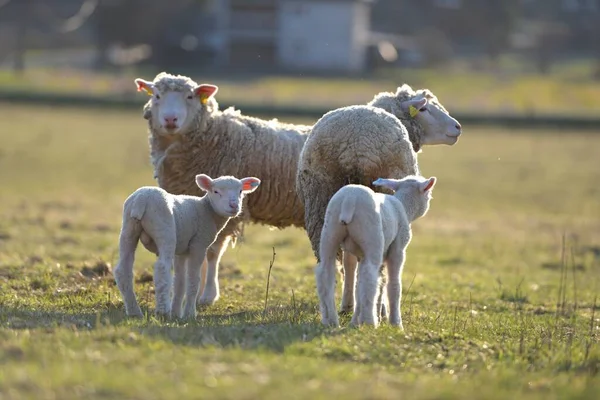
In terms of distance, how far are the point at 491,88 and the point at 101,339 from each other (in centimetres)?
5736

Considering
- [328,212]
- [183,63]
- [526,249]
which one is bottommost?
[526,249]

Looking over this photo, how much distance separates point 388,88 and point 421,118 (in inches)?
1802

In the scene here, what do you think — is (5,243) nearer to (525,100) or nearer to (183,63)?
(525,100)

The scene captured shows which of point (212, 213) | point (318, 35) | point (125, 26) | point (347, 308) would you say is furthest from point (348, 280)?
point (318, 35)

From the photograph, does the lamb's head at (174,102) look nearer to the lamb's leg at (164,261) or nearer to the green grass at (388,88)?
the lamb's leg at (164,261)

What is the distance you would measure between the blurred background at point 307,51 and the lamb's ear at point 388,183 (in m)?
36.6

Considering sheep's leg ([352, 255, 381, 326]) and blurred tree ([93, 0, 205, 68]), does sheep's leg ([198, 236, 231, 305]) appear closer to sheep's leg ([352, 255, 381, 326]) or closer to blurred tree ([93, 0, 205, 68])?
sheep's leg ([352, 255, 381, 326])

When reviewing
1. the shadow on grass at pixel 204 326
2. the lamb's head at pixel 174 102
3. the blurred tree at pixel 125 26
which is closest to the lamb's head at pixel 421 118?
the lamb's head at pixel 174 102

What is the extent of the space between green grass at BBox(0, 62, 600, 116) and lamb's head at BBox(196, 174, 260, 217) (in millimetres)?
34428

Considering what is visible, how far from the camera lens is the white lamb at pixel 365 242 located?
7766 mm

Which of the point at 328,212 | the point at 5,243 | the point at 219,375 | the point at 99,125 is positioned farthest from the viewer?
the point at 99,125

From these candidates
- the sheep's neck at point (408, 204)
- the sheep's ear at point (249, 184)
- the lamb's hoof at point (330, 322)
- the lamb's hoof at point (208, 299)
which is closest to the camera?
the lamb's hoof at point (330, 322)

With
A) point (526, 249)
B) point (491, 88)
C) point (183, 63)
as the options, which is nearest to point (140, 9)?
point (183, 63)

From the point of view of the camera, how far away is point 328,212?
793 centimetres
